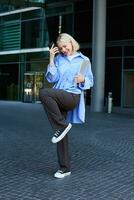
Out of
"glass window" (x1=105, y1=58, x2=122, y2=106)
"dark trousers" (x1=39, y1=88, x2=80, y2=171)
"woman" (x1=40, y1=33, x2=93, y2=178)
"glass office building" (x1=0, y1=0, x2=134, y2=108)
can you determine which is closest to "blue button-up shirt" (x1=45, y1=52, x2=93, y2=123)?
"woman" (x1=40, y1=33, x2=93, y2=178)

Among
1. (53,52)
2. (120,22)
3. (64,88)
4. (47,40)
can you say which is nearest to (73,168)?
(64,88)

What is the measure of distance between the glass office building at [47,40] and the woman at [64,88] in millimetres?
21030

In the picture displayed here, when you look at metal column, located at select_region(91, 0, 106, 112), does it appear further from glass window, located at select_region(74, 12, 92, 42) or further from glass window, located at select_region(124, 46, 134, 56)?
glass window, located at select_region(74, 12, 92, 42)

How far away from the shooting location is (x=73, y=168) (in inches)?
313

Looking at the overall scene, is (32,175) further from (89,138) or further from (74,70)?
(89,138)

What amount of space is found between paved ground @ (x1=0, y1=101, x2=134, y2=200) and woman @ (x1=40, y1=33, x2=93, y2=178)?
1.73 ft

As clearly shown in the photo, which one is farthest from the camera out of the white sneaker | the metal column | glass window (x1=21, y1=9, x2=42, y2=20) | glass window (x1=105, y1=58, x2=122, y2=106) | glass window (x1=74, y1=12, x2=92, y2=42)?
glass window (x1=21, y1=9, x2=42, y2=20)

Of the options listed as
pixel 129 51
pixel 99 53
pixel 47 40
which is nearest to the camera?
pixel 99 53

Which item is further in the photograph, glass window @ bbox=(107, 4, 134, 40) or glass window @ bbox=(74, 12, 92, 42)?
glass window @ bbox=(74, 12, 92, 42)

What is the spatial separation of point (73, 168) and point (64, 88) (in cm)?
152

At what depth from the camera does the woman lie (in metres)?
6.99

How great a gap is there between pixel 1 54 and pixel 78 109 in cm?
2988

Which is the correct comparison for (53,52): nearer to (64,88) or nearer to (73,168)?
(64,88)

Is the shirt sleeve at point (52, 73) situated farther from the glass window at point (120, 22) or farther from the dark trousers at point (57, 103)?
the glass window at point (120, 22)
